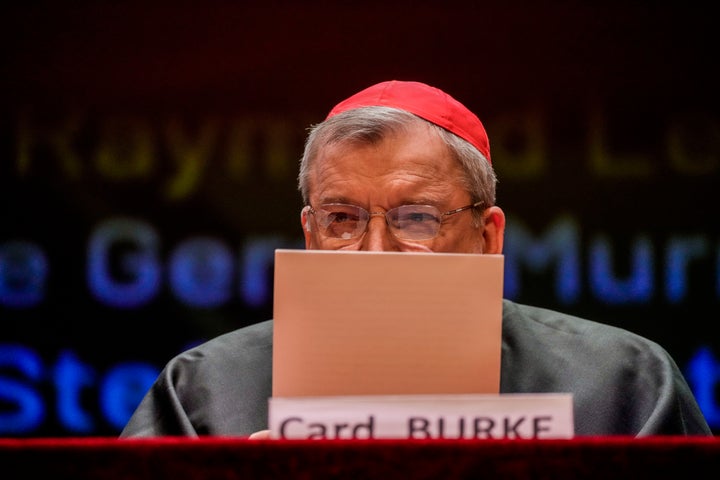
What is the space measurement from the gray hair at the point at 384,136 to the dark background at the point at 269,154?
4.19 ft

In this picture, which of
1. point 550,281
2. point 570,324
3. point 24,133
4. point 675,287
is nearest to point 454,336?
point 570,324

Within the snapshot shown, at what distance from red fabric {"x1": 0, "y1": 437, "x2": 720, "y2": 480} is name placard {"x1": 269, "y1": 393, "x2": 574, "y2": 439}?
0.76 ft

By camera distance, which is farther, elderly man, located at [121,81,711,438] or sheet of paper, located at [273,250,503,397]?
elderly man, located at [121,81,711,438]

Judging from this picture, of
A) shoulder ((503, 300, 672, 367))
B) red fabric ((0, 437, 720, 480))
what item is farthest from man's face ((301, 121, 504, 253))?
red fabric ((0, 437, 720, 480))

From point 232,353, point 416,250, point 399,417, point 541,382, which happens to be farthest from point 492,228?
point 399,417

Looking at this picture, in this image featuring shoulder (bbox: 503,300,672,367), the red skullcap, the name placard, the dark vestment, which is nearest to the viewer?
the name placard

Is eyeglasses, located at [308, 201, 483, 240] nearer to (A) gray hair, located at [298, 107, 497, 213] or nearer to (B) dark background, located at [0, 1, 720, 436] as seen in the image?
(A) gray hair, located at [298, 107, 497, 213]

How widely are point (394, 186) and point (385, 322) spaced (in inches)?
29.0

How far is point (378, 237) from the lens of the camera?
2.13 metres

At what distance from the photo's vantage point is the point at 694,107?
3.63m

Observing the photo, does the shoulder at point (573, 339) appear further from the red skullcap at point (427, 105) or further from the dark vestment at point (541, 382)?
the red skullcap at point (427, 105)

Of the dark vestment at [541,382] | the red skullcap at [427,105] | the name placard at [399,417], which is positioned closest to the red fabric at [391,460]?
the name placard at [399,417]

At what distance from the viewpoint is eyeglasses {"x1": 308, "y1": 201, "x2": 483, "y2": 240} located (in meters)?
2.15

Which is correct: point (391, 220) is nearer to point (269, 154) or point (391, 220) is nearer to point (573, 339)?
point (573, 339)
